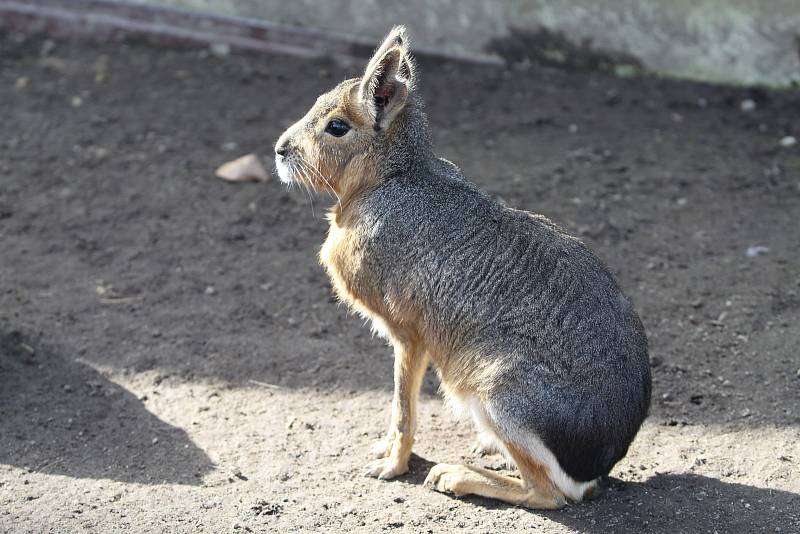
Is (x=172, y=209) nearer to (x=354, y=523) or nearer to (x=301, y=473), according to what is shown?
(x=301, y=473)

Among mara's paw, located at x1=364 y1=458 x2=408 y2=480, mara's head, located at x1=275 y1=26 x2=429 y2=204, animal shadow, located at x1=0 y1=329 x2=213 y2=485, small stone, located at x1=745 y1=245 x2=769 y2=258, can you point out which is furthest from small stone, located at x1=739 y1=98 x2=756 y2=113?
animal shadow, located at x1=0 y1=329 x2=213 y2=485

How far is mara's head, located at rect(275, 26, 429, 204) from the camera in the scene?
157 inches

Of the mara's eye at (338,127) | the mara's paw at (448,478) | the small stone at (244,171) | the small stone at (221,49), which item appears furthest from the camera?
the small stone at (221,49)

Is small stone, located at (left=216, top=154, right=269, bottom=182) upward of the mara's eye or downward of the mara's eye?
downward

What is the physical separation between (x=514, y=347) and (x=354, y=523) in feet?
2.88

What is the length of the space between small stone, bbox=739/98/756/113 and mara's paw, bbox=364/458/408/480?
419cm

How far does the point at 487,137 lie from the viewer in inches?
268

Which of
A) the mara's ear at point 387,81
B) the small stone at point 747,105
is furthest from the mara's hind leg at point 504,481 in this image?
the small stone at point 747,105

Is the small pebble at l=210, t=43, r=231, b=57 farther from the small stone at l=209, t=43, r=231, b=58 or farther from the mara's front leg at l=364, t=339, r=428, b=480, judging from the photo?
the mara's front leg at l=364, t=339, r=428, b=480

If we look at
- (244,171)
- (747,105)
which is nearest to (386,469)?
(244,171)

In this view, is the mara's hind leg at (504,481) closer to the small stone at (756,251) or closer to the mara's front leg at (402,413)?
the mara's front leg at (402,413)

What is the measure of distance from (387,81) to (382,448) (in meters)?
1.49

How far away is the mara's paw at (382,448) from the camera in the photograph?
166 inches

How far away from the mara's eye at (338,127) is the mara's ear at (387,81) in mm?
120
